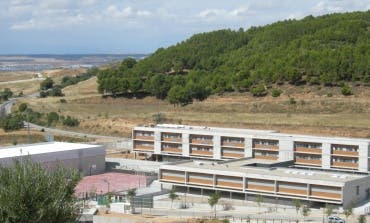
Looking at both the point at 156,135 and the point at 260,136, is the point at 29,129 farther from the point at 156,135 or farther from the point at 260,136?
the point at 260,136

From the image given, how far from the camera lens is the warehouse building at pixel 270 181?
138 feet

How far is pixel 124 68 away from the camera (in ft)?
356

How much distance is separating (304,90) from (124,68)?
36.3 metres

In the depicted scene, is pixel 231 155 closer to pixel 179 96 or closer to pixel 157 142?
pixel 157 142

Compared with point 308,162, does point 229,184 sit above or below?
below

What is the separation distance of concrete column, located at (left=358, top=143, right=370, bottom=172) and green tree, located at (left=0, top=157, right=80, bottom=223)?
31041 mm

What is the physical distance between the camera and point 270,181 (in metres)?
44.0

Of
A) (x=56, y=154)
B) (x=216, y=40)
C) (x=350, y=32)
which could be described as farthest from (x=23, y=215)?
(x=216, y=40)

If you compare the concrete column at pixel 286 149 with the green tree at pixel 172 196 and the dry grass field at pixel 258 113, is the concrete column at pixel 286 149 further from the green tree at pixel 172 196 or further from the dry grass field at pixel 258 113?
the dry grass field at pixel 258 113

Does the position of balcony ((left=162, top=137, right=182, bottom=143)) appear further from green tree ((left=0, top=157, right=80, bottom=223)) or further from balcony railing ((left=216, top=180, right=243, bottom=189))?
green tree ((left=0, top=157, right=80, bottom=223))

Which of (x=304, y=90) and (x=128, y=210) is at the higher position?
(x=304, y=90)

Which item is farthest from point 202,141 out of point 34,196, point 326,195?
point 34,196

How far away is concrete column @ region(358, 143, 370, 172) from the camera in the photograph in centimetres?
4953

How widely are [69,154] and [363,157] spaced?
22287 millimetres
